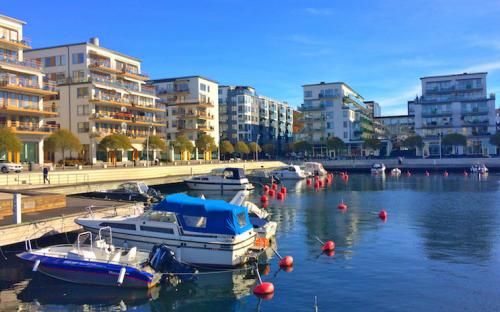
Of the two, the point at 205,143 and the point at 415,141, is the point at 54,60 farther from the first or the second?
the point at 415,141

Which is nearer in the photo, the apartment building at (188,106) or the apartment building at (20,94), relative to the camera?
the apartment building at (20,94)

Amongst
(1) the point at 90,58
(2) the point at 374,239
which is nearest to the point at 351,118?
(1) the point at 90,58

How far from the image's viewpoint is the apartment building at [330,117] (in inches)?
5566

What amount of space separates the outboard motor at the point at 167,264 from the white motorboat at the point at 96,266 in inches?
12.9

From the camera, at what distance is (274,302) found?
61.8 ft

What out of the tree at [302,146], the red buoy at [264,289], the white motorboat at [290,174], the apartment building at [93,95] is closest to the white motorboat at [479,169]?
the white motorboat at [290,174]

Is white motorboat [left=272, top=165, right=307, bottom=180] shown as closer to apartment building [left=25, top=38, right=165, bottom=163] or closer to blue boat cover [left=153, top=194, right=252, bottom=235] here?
apartment building [left=25, top=38, right=165, bottom=163]

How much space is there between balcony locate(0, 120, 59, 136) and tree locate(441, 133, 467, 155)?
9497 centimetres

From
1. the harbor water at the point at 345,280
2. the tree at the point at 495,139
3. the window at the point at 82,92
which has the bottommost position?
the harbor water at the point at 345,280

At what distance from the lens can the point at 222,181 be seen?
6531 centimetres

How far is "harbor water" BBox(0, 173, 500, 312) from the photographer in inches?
728

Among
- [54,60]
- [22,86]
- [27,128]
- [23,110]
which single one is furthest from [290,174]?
[54,60]

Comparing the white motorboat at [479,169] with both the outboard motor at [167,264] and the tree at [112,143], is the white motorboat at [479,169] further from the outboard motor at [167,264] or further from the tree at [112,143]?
the outboard motor at [167,264]

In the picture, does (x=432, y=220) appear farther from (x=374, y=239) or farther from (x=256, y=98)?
(x=256, y=98)
